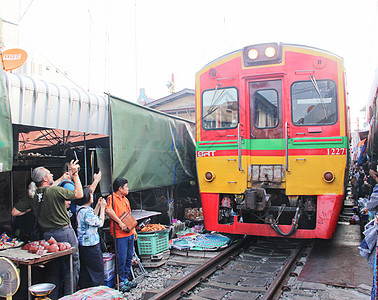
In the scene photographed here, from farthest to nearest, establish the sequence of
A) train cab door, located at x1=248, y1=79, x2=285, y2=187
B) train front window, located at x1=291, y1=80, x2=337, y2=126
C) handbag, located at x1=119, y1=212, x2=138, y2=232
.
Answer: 1. train cab door, located at x1=248, y1=79, x2=285, y2=187
2. train front window, located at x1=291, y1=80, x2=337, y2=126
3. handbag, located at x1=119, y1=212, x2=138, y2=232

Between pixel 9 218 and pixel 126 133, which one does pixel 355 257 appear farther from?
pixel 9 218

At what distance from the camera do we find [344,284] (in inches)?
185

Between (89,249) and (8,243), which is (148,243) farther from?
(8,243)

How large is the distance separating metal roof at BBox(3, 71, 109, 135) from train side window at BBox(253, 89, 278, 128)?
284cm

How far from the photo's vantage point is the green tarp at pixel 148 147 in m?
5.92

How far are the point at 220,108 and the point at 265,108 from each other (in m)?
0.89

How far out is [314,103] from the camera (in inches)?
242

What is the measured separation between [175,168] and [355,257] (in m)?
4.33

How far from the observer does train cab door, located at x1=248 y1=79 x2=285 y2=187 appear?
6227mm

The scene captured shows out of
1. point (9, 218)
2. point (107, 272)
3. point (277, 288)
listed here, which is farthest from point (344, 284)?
point (9, 218)

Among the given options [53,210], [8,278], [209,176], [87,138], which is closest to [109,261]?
[53,210]

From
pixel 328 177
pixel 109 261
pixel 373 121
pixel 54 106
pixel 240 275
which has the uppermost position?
pixel 54 106

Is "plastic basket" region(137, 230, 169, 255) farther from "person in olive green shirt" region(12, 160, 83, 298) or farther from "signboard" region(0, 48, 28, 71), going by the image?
"signboard" region(0, 48, 28, 71)

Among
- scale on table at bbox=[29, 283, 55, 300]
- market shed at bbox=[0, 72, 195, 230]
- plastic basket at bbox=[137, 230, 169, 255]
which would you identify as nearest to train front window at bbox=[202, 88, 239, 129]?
market shed at bbox=[0, 72, 195, 230]
